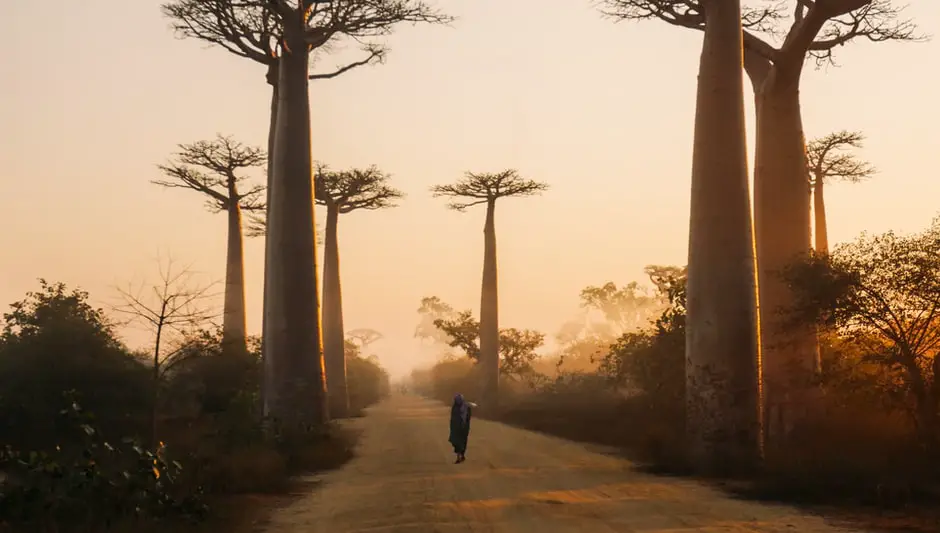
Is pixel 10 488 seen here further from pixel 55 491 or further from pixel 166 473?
pixel 166 473

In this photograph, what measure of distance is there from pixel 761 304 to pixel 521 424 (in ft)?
40.8

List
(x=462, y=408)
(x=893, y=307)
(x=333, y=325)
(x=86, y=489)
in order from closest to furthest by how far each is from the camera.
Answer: (x=86, y=489)
(x=893, y=307)
(x=462, y=408)
(x=333, y=325)

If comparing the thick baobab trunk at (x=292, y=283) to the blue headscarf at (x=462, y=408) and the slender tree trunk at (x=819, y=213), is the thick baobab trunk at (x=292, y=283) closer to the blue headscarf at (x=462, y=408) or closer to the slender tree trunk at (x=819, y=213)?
the blue headscarf at (x=462, y=408)

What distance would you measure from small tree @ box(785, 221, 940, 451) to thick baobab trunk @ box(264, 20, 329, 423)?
Result: 8799 millimetres

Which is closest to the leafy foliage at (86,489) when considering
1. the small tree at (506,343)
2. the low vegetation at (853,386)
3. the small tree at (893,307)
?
the low vegetation at (853,386)

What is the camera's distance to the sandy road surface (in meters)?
8.23

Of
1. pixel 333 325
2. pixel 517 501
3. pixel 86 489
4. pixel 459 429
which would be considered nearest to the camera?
pixel 86 489

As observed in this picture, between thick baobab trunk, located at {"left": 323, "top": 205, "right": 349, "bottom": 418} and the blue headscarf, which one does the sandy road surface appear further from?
thick baobab trunk, located at {"left": 323, "top": 205, "right": 349, "bottom": 418}

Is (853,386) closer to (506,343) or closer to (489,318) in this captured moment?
(489,318)

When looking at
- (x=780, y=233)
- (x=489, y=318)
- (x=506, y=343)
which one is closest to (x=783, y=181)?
(x=780, y=233)

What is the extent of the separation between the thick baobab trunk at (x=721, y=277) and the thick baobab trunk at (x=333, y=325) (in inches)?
927

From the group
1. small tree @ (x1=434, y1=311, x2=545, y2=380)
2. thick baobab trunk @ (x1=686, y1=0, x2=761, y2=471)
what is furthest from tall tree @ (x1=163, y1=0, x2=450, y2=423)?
small tree @ (x1=434, y1=311, x2=545, y2=380)

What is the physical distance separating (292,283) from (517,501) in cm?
872

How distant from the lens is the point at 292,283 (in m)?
17.5
